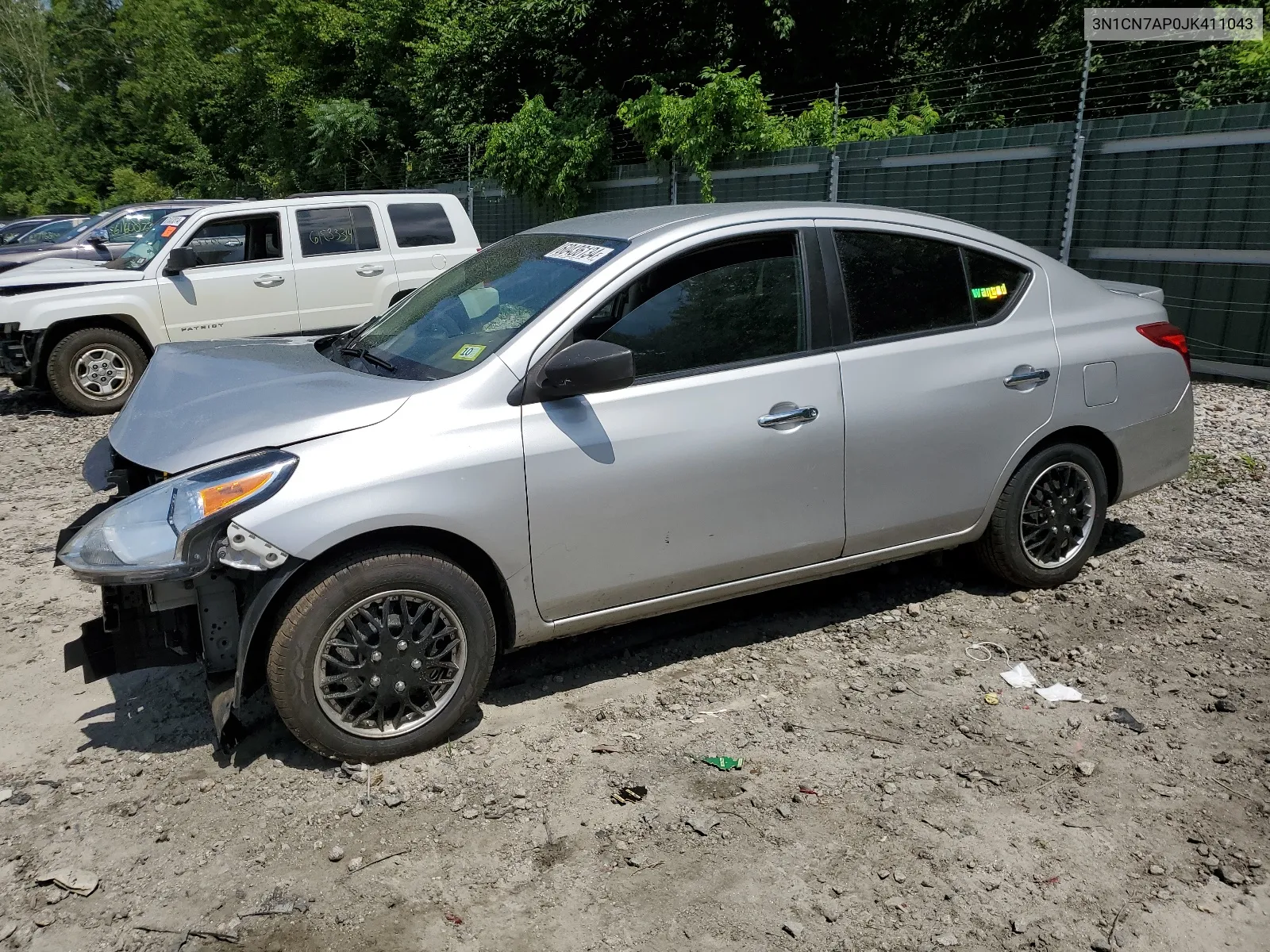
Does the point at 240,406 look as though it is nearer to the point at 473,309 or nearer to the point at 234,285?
the point at 473,309

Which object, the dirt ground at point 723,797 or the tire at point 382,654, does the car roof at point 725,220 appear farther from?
the dirt ground at point 723,797

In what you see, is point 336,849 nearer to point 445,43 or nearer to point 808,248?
point 808,248

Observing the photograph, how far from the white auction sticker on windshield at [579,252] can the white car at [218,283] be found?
5.51m

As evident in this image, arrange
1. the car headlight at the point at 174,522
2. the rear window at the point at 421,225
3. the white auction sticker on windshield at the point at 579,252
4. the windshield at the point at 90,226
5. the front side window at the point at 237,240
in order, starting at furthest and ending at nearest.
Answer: the windshield at the point at 90,226
the rear window at the point at 421,225
the front side window at the point at 237,240
the white auction sticker on windshield at the point at 579,252
the car headlight at the point at 174,522

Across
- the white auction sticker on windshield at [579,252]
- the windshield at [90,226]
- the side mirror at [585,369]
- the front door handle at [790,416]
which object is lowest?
the windshield at [90,226]

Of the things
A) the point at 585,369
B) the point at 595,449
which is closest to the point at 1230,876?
the point at 595,449

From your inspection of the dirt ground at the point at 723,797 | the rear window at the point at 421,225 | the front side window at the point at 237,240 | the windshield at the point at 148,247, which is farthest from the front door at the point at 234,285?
the dirt ground at the point at 723,797

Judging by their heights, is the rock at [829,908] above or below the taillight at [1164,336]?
below

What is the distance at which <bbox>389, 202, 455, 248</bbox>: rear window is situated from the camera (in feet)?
34.6

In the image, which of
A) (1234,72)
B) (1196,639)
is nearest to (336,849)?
(1196,639)

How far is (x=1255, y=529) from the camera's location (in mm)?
5828

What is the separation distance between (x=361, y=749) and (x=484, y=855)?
0.65m

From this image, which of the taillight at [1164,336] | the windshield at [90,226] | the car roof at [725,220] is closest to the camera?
the car roof at [725,220]

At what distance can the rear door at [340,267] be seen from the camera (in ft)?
33.3
